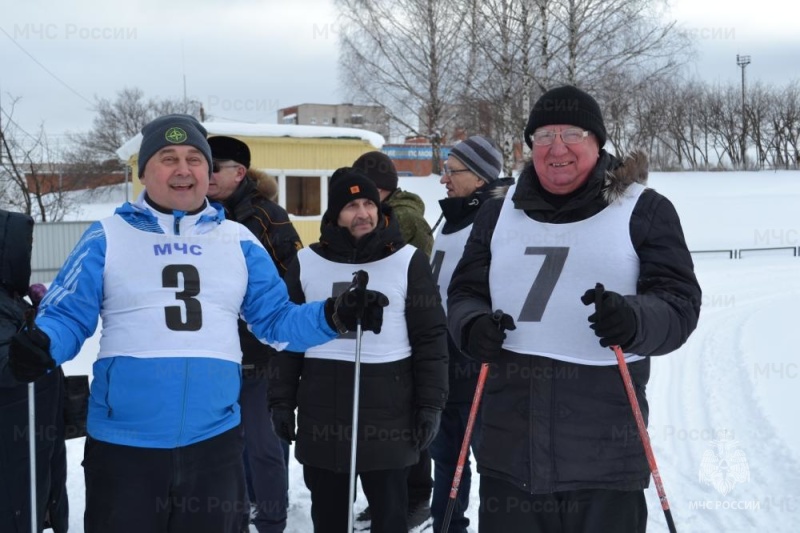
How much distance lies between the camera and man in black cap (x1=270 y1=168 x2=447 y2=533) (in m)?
3.08

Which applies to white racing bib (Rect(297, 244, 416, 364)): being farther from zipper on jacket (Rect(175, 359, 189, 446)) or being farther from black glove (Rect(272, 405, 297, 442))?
zipper on jacket (Rect(175, 359, 189, 446))

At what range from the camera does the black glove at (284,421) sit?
3.19 metres

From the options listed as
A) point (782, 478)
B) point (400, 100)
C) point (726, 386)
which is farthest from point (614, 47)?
point (782, 478)

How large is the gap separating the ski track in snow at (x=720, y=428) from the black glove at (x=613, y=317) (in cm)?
228

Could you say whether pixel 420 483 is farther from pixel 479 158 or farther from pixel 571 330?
pixel 571 330

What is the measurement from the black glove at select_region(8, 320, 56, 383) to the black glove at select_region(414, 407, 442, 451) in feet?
5.01

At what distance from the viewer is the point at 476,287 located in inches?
101

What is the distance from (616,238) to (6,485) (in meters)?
2.28

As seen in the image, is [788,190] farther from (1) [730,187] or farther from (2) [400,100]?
(2) [400,100]

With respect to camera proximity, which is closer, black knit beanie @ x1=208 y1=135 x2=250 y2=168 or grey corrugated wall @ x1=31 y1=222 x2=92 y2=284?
black knit beanie @ x1=208 y1=135 x2=250 y2=168

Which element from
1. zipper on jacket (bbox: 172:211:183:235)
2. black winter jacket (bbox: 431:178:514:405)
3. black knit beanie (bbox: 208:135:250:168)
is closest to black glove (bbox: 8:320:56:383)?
zipper on jacket (bbox: 172:211:183:235)

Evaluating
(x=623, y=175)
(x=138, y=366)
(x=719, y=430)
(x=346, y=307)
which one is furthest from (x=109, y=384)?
(x=719, y=430)

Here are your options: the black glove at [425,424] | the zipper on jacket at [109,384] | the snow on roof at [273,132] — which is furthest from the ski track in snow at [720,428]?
the snow on roof at [273,132]

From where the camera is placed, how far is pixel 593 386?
7.47 ft
